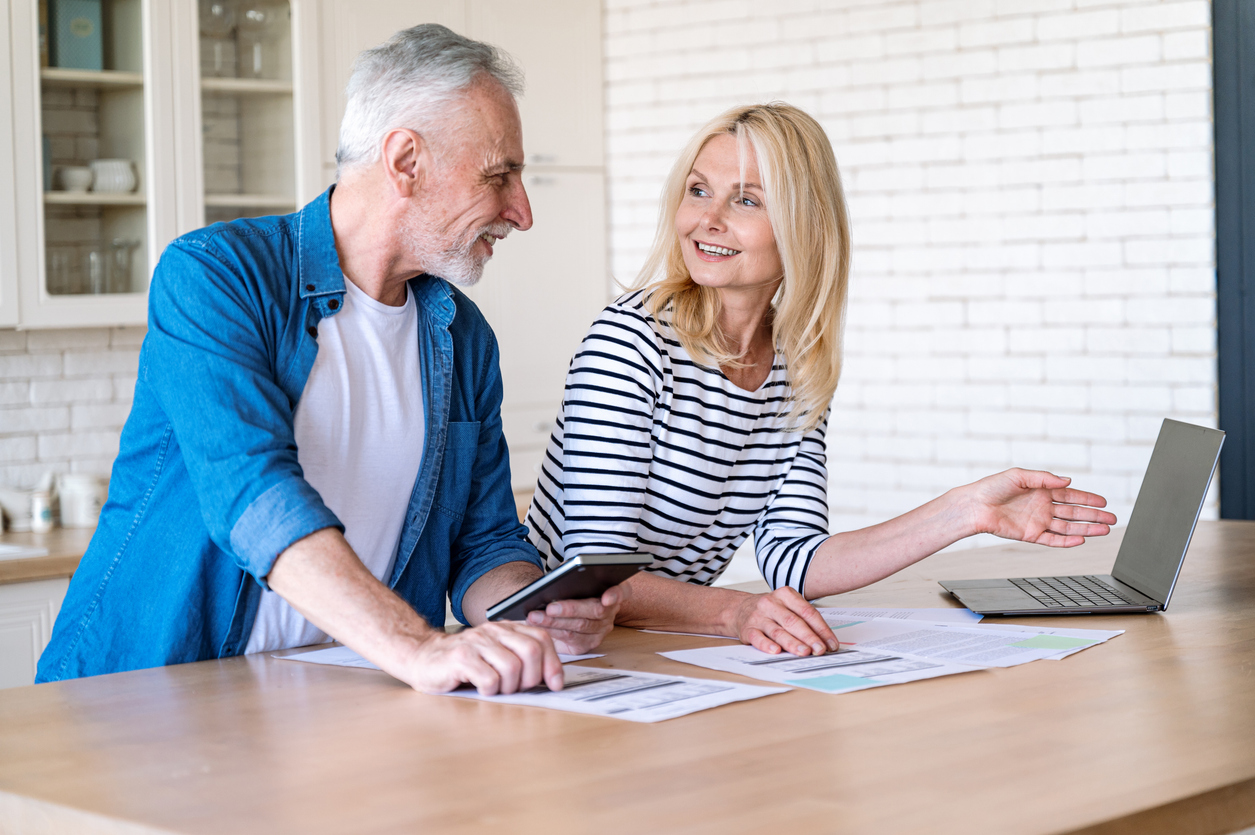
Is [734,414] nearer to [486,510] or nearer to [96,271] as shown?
[486,510]

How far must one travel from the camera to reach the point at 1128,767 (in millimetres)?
1228

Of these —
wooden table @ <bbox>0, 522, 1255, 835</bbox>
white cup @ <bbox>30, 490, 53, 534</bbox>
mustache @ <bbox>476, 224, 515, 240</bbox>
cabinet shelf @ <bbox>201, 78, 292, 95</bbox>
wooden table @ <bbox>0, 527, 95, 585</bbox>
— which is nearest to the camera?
wooden table @ <bbox>0, 522, 1255, 835</bbox>

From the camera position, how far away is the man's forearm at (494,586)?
198cm

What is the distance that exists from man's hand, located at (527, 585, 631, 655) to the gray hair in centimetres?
68

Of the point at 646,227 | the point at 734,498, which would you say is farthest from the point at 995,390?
the point at 734,498

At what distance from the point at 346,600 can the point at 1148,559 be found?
1.34 meters

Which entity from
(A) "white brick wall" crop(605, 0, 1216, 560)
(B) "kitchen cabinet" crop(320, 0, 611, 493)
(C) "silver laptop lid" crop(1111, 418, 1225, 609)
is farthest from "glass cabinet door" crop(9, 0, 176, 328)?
(C) "silver laptop lid" crop(1111, 418, 1225, 609)

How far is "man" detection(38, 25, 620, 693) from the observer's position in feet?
5.25

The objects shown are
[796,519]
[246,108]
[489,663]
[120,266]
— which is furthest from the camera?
[246,108]

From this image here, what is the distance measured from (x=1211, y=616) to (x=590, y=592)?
0.96 m

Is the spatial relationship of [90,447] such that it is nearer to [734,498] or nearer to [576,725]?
[734,498]

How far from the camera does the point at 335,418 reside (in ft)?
6.13

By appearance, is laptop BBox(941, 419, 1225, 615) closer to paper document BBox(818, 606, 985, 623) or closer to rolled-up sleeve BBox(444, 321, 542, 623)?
paper document BBox(818, 606, 985, 623)

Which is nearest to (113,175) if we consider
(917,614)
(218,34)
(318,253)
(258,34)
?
(218,34)
